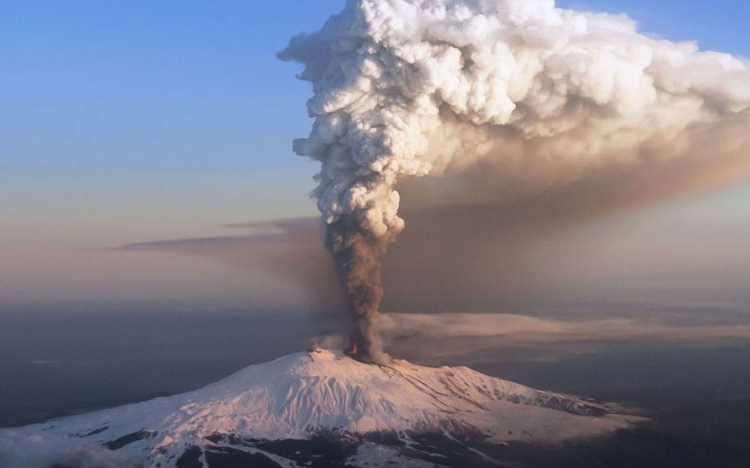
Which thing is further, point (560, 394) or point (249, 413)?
point (560, 394)

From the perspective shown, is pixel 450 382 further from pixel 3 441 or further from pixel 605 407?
pixel 3 441

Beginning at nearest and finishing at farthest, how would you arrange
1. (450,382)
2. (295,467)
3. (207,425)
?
(295,467) → (207,425) → (450,382)

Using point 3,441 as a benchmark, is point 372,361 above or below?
above

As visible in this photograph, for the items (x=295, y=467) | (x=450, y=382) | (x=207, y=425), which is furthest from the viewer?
(x=450, y=382)

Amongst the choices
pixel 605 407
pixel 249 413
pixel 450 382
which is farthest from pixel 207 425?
pixel 605 407

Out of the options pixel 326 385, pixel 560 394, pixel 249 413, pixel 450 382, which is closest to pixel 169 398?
pixel 249 413

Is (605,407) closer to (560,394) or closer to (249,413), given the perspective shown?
(560,394)
